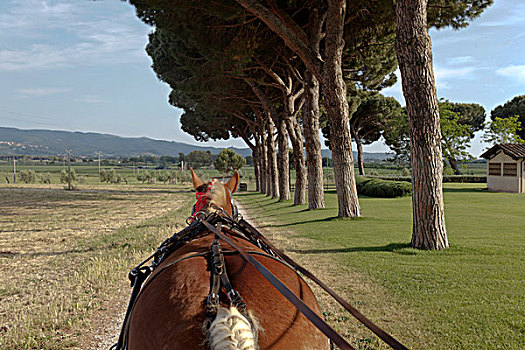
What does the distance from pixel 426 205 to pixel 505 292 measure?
2.65 m

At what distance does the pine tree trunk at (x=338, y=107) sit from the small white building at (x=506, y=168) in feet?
50.6

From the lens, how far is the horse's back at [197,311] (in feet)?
5.54

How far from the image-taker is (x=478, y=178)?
1417 inches

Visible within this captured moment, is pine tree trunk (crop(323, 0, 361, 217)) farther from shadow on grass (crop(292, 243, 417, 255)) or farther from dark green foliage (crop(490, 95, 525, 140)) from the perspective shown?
dark green foliage (crop(490, 95, 525, 140))

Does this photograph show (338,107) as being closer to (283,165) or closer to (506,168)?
(283,165)

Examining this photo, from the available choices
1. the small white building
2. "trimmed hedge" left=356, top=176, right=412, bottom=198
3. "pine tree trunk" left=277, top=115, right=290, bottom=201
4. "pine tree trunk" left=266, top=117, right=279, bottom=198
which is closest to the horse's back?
"pine tree trunk" left=277, top=115, right=290, bottom=201

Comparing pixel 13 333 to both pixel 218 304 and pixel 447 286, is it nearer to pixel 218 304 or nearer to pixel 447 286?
pixel 218 304

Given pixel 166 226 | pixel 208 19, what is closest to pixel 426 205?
pixel 166 226

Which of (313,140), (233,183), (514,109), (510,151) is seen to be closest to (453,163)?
(514,109)

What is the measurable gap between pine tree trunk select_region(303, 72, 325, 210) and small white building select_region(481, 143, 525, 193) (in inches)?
537

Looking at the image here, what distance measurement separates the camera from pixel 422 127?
775 cm

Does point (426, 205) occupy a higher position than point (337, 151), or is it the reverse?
point (337, 151)

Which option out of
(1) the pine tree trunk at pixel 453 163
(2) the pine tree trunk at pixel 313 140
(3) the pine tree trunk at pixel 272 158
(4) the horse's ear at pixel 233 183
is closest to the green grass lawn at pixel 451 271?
(4) the horse's ear at pixel 233 183

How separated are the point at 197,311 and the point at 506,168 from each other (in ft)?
88.4
